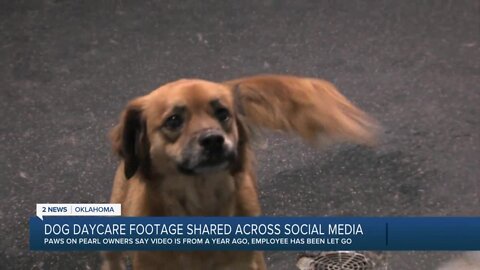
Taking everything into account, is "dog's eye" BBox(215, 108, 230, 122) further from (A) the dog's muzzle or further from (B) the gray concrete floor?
(B) the gray concrete floor

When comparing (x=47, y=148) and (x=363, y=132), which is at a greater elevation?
(x=363, y=132)

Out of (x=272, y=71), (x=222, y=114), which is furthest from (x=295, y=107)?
(x=272, y=71)

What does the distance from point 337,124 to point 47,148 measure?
40.7 inches

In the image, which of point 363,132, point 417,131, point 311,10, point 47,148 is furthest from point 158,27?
point 363,132

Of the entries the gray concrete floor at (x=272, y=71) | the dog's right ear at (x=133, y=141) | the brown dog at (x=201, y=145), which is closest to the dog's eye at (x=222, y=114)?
the brown dog at (x=201, y=145)

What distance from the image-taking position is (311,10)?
3303mm

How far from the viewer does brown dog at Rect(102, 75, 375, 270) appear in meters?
1.48

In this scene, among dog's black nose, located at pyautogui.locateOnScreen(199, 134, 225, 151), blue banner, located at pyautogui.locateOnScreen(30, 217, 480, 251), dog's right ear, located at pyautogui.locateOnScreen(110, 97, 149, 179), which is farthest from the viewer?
dog's right ear, located at pyautogui.locateOnScreen(110, 97, 149, 179)

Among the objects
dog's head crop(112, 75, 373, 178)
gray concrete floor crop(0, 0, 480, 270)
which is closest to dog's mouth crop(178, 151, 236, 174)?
dog's head crop(112, 75, 373, 178)

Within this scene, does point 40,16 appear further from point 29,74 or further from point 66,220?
point 66,220

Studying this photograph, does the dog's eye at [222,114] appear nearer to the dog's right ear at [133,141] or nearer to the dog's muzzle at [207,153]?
the dog's muzzle at [207,153]

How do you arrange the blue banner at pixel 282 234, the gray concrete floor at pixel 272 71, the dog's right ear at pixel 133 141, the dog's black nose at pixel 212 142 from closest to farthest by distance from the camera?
1. the blue banner at pixel 282 234
2. the dog's black nose at pixel 212 142
3. the dog's right ear at pixel 133 141
4. the gray concrete floor at pixel 272 71

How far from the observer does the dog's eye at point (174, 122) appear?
4.88 feet

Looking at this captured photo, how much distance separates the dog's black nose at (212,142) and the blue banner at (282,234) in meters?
0.17
